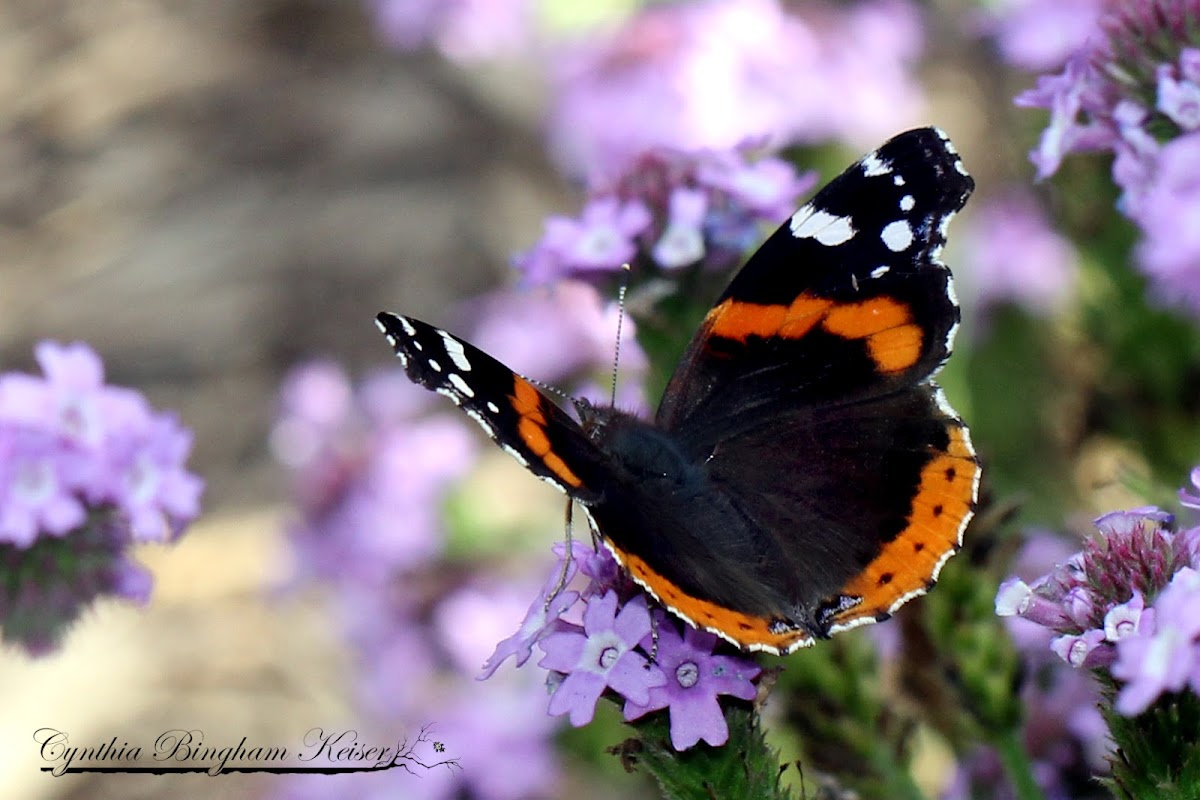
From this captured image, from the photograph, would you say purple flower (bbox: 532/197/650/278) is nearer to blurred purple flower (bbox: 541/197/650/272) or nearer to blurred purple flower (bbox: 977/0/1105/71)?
blurred purple flower (bbox: 541/197/650/272)

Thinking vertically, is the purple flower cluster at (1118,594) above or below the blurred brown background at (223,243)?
above

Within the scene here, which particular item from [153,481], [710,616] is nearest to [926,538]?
[710,616]

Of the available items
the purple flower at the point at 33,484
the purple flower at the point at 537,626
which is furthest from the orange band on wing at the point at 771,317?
the purple flower at the point at 33,484

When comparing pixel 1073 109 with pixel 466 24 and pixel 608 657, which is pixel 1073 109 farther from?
pixel 466 24

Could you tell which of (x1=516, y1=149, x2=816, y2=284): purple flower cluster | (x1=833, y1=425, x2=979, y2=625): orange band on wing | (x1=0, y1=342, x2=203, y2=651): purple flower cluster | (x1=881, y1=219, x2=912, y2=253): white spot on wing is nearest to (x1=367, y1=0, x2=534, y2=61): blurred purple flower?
(x1=516, y1=149, x2=816, y2=284): purple flower cluster

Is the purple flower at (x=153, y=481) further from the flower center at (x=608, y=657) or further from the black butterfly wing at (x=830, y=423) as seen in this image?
the flower center at (x=608, y=657)
